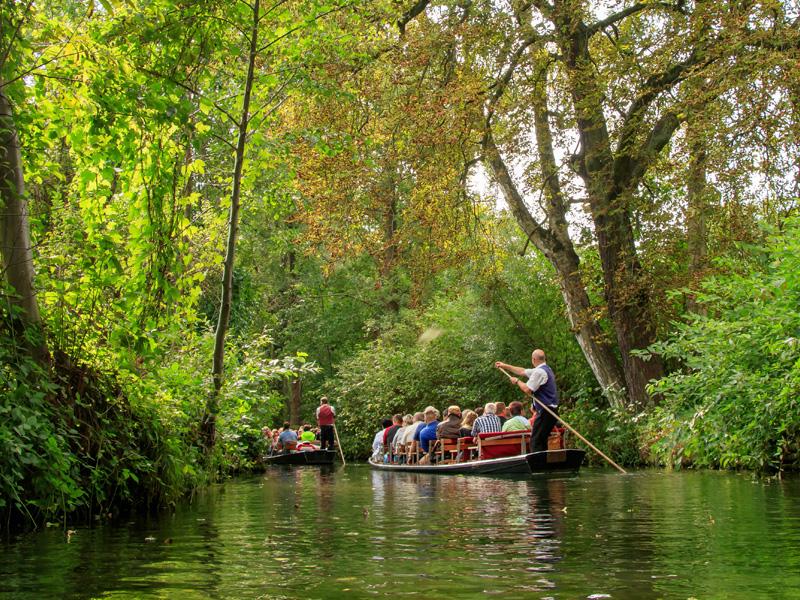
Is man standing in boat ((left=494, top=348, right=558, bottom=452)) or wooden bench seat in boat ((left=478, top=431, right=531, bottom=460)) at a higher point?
man standing in boat ((left=494, top=348, right=558, bottom=452))

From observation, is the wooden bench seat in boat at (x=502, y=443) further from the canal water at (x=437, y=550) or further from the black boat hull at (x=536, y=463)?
the canal water at (x=437, y=550)

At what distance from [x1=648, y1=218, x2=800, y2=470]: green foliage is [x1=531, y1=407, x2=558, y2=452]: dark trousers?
173 cm

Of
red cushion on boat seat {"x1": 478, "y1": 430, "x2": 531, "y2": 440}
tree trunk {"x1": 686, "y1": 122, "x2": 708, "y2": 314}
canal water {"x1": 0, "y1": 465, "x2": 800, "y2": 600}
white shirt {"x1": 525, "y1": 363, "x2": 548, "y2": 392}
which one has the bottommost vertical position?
canal water {"x1": 0, "y1": 465, "x2": 800, "y2": 600}

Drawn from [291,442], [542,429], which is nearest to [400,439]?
[291,442]

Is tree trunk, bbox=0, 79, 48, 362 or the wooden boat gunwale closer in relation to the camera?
tree trunk, bbox=0, 79, 48, 362

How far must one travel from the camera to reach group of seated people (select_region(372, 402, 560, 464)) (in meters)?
18.7

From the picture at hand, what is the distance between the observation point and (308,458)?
27.6 metres

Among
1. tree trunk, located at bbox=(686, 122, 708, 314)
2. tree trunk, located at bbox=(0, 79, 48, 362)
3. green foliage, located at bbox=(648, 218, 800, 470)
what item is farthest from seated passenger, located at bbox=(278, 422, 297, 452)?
tree trunk, located at bbox=(0, 79, 48, 362)

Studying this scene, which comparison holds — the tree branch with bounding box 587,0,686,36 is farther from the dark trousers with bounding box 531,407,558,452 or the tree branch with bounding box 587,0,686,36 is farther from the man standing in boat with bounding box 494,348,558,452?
the dark trousers with bounding box 531,407,558,452

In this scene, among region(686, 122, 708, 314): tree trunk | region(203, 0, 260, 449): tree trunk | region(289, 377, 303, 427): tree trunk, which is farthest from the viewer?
region(289, 377, 303, 427): tree trunk

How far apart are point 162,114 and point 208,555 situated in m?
4.05

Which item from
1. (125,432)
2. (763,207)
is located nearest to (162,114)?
(125,432)

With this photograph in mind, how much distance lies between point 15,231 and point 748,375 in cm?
974

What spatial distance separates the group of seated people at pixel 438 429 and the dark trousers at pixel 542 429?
2.41 ft
